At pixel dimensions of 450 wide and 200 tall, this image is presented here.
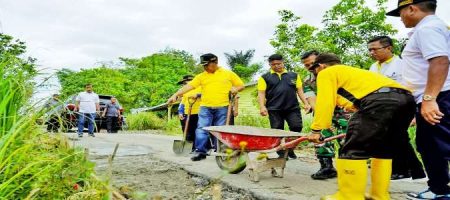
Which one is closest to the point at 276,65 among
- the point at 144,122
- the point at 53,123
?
the point at 53,123

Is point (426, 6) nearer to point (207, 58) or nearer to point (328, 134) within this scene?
point (328, 134)

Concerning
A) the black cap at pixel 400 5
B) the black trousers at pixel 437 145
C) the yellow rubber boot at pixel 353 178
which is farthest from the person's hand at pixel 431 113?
the black cap at pixel 400 5

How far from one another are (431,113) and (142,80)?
39243 millimetres

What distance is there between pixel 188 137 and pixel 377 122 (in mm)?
4781

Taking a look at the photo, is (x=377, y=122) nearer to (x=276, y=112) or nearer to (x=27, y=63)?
(x=27, y=63)

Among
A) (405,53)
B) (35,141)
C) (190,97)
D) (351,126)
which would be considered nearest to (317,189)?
(351,126)

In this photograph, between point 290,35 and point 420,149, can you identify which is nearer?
point 420,149

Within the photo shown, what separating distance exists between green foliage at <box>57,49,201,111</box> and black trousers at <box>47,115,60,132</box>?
34.1 meters

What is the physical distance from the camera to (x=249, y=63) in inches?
2111

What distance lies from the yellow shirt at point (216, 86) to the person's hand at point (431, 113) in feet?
12.2

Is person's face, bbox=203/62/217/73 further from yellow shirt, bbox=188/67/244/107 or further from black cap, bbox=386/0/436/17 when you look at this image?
black cap, bbox=386/0/436/17

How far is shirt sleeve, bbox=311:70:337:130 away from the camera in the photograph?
315 centimetres

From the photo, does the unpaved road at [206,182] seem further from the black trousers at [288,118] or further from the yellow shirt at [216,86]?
the yellow shirt at [216,86]

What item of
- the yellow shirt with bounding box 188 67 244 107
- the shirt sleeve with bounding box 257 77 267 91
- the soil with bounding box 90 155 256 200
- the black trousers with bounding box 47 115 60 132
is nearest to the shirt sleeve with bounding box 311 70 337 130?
the soil with bounding box 90 155 256 200
